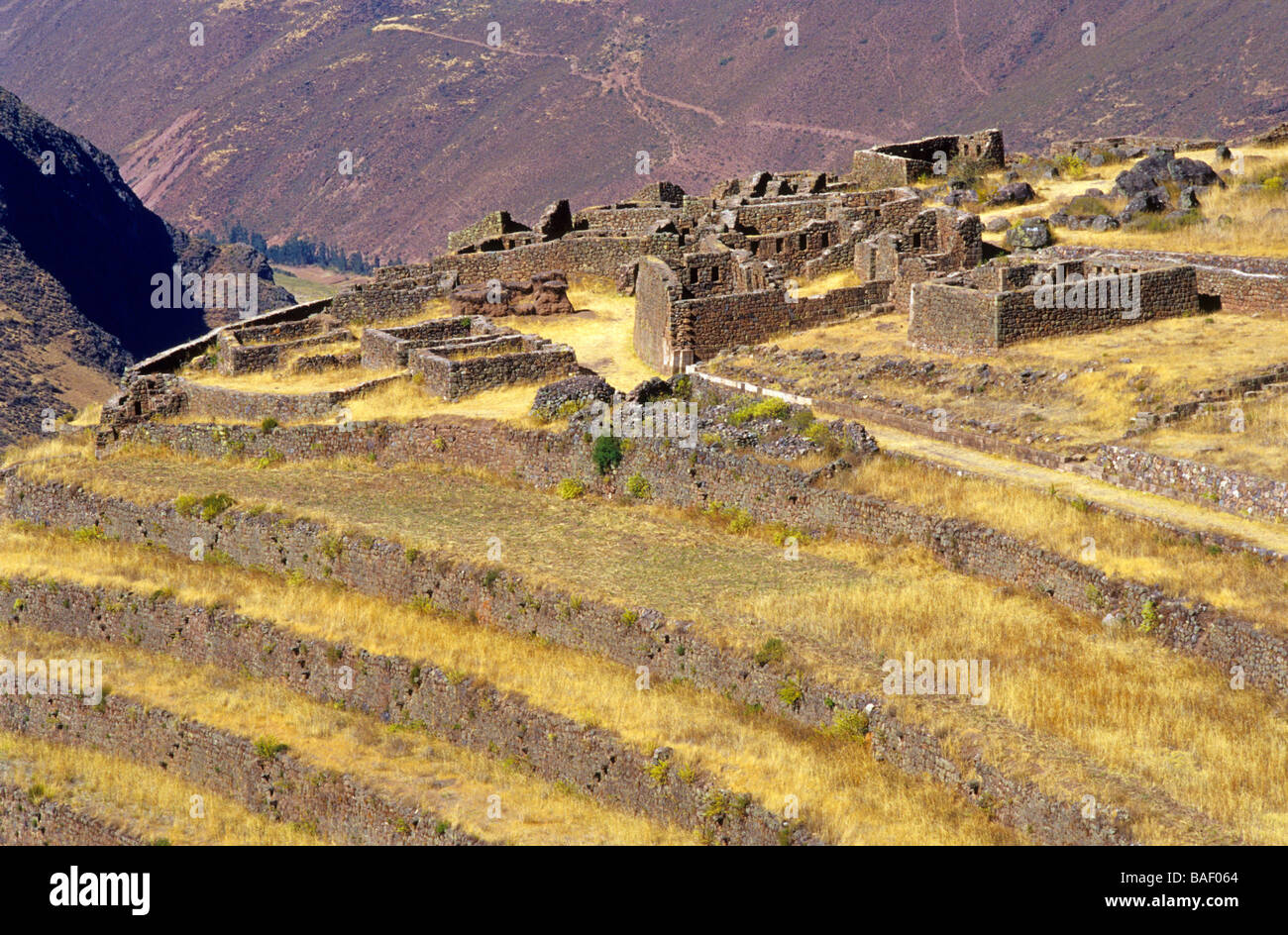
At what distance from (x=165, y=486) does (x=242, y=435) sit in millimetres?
2188

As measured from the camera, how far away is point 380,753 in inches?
853

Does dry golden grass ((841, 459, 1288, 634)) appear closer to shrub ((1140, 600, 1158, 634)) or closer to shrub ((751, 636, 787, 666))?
shrub ((1140, 600, 1158, 634))

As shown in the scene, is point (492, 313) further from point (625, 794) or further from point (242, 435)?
point (625, 794)

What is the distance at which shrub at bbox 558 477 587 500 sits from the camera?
2734cm

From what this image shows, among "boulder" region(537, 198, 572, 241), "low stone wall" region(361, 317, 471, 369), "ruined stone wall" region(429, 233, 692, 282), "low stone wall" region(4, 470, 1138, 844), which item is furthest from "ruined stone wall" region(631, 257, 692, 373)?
"boulder" region(537, 198, 572, 241)

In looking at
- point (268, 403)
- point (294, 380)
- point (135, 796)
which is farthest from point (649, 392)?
point (135, 796)

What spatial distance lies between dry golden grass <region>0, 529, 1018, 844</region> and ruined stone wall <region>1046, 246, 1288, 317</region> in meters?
15.5

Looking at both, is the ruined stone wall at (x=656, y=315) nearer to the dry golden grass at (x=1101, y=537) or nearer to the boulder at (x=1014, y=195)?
the dry golden grass at (x=1101, y=537)

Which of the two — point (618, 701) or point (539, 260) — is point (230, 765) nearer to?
point (618, 701)

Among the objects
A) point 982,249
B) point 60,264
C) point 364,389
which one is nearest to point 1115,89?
point 60,264

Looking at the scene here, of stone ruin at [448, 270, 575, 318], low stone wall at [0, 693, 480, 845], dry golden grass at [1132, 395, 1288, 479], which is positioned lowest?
low stone wall at [0, 693, 480, 845]

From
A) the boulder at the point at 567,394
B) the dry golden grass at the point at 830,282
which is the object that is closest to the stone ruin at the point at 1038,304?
the dry golden grass at the point at 830,282

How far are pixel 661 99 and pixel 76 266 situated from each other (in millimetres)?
56552

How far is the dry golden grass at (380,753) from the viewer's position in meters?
19.1
